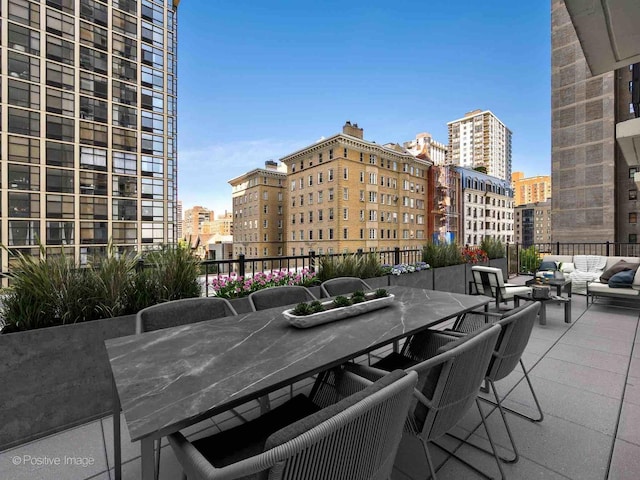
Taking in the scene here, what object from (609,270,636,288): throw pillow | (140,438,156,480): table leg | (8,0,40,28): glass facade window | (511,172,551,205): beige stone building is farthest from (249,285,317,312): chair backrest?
(511,172,551,205): beige stone building

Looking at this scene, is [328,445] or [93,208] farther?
[93,208]

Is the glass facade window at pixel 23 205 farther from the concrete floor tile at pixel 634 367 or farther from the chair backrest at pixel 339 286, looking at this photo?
the concrete floor tile at pixel 634 367

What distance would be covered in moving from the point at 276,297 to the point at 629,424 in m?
2.60

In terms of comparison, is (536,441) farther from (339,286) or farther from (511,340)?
(339,286)

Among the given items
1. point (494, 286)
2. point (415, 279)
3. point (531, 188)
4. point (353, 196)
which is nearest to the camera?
point (494, 286)

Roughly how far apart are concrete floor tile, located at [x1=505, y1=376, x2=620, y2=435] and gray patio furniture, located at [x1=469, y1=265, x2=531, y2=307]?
2459 mm

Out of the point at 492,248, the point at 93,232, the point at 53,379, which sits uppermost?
the point at 93,232

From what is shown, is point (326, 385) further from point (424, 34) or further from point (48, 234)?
point (48, 234)

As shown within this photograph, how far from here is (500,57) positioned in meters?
21.8

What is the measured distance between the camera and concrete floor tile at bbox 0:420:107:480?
1.66m

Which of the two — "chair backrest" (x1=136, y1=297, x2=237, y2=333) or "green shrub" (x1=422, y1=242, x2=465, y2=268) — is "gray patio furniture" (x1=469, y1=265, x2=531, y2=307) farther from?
"chair backrest" (x1=136, y1=297, x2=237, y2=333)

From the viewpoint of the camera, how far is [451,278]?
5.98 metres

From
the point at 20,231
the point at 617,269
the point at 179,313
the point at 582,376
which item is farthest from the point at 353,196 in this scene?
the point at 20,231

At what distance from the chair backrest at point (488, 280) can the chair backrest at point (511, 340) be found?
334 centimetres
